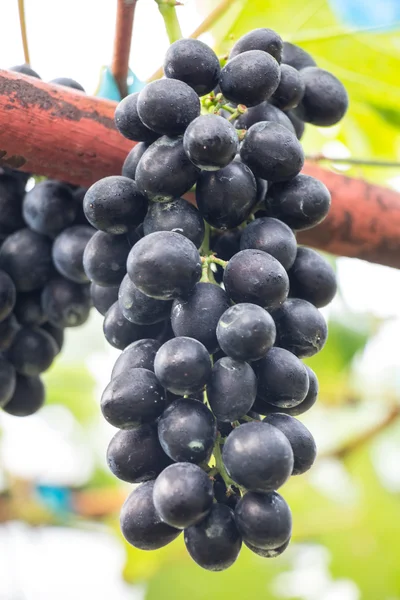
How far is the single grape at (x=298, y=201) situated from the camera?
714 millimetres

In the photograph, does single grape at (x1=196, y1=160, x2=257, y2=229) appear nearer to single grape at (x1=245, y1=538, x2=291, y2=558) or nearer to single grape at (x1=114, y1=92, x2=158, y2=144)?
single grape at (x1=114, y1=92, x2=158, y2=144)

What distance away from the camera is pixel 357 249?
106cm

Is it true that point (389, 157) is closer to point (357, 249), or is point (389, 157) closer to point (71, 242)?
point (357, 249)

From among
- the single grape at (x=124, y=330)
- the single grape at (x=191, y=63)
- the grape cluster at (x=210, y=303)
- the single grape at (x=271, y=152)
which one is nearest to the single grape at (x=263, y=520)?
the grape cluster at (x=210, y=303)

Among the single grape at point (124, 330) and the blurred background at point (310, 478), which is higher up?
the single grape at point (124, 330)

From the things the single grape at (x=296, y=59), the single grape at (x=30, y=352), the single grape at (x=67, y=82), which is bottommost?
the single grape at (x=30, y=352)

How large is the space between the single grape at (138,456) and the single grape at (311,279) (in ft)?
0.73

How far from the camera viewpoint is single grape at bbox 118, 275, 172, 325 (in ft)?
2.20

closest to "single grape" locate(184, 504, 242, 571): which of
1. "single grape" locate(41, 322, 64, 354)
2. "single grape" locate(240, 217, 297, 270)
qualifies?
"single grape" locate(240, 217, 297, 270)

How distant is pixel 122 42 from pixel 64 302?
0.39 meters

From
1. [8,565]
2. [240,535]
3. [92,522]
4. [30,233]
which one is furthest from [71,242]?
[8,565]

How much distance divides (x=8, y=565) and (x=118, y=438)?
7.02 feet

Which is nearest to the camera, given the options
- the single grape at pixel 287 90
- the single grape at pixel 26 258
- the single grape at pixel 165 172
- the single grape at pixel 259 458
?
the single grape at pixel 259 458

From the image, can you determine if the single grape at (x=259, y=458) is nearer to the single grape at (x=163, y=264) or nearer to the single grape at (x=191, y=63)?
the single grape at (x=163, y=264)
